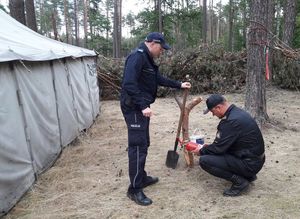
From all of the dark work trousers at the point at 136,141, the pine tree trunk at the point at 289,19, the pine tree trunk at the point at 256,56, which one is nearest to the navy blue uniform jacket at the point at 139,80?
the dark work trousers at the point at 136,141

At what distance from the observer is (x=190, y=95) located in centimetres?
Answer: 1198

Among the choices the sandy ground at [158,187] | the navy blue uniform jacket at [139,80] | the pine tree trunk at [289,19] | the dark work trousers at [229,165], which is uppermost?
the pine tree trunk at [289,19]

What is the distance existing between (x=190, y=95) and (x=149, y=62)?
820cm

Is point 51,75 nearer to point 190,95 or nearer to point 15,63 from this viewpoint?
point 15,63

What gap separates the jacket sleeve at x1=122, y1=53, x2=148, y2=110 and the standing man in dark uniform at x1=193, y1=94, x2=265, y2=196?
0.78 metres

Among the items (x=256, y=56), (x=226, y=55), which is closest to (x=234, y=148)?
(x=256, y=56)

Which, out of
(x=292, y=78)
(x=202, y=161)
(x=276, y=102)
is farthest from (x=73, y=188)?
(x=292, y=78)

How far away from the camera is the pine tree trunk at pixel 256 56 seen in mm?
6473

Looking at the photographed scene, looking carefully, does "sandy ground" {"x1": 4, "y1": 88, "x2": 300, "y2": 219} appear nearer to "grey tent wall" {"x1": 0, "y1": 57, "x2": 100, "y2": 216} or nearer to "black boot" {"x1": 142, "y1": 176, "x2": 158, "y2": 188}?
"black boot" {"x1": 142, "y1": 176, "x2": 158, "y2": 188}

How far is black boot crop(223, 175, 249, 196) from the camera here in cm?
404

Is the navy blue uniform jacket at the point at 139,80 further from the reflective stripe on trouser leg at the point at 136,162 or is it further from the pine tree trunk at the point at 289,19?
the pine tree trunk at the point at 289,19

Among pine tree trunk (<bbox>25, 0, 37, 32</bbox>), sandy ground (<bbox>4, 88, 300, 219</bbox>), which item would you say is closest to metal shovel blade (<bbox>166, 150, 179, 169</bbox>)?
sandy ground (<bbox>4, 88, 300, 219</bbox>)

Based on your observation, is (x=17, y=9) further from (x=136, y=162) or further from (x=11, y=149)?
(x=136, y=162)

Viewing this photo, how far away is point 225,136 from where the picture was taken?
3871mm
